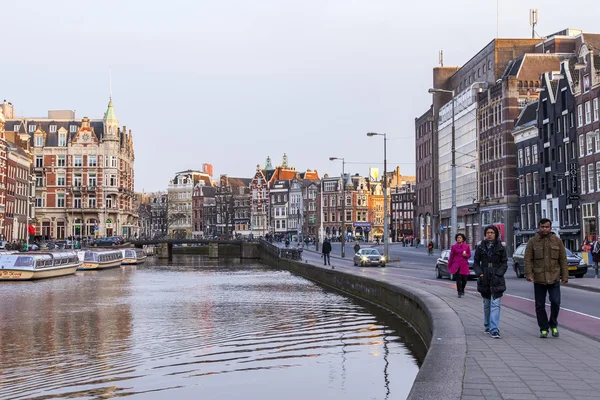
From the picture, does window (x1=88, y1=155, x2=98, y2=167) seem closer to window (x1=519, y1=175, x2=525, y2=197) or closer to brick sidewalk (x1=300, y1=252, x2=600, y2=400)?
window (x1=519, y1=175, x2=525, y2=197)

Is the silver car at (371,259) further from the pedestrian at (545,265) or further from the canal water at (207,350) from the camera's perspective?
the pedestrian at (545,265)

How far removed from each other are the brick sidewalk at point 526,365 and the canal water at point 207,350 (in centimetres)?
209

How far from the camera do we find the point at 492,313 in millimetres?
13695

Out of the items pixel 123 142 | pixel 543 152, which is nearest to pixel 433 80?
pixel 543 152

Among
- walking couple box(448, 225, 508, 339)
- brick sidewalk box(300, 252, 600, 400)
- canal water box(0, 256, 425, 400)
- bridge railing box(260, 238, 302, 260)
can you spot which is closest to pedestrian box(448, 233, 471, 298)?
canal water box(0, 256, 425, 400)

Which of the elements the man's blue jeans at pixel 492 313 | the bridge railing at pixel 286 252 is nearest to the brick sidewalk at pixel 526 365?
the man's blue jeans at pixel 492 313

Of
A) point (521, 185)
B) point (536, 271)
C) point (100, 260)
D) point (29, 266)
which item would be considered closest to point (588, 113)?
point (521, 185)

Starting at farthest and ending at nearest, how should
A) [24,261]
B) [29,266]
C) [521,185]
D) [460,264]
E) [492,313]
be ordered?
[521,185]
[24,261]
[29,266]
[460,264]
[492,313]

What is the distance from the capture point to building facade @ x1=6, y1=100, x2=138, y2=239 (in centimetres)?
12256

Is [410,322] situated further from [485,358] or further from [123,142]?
[123,142]

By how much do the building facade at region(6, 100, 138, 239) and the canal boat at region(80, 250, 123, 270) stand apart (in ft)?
137

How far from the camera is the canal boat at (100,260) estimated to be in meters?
73.4

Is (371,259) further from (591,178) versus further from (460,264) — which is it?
(460,264)

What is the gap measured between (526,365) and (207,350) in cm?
973
